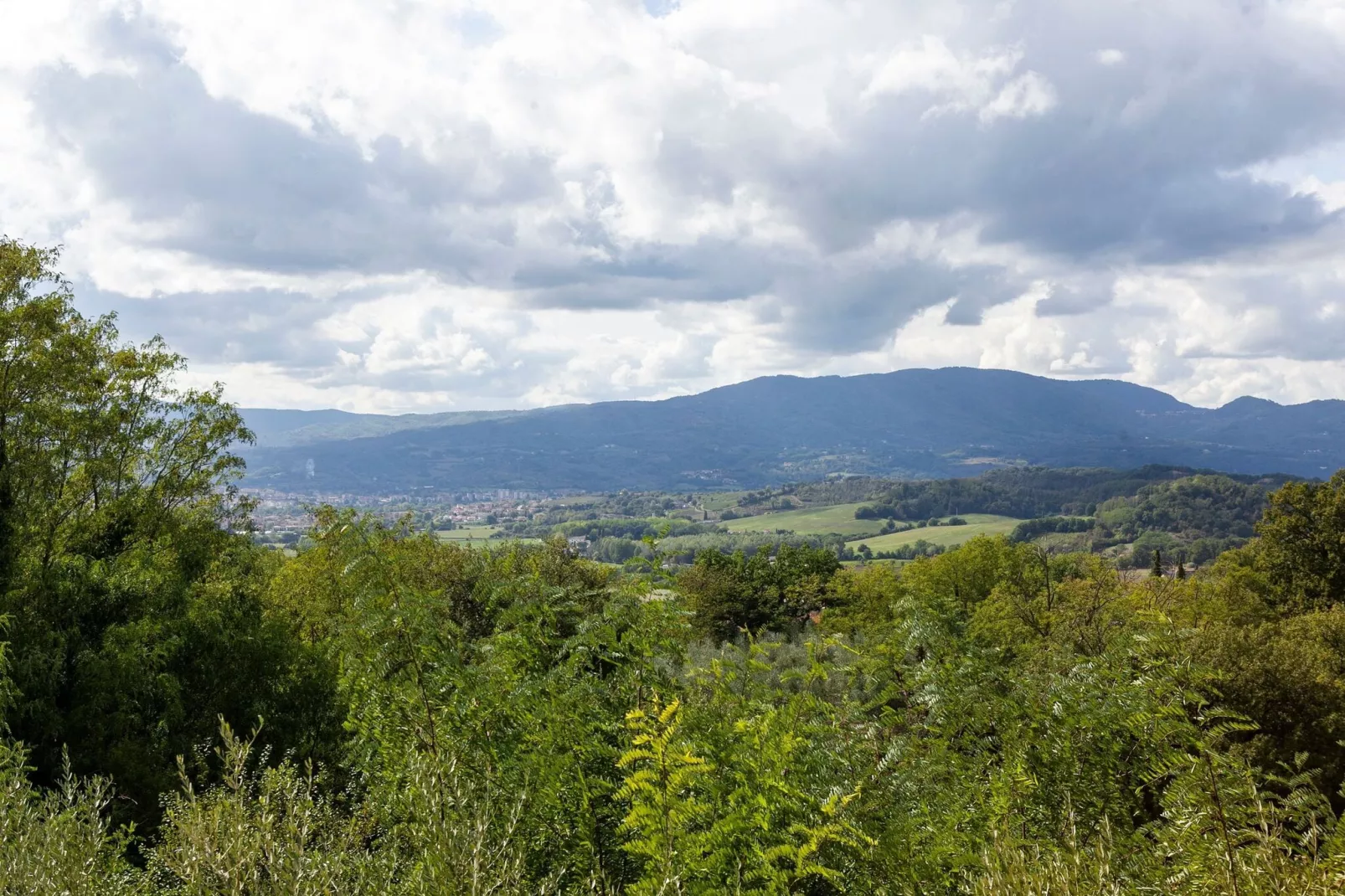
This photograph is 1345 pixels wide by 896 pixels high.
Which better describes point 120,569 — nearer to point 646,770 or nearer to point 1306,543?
point 646,770

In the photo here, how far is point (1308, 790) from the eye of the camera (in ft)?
20.2

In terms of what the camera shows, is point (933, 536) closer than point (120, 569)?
No

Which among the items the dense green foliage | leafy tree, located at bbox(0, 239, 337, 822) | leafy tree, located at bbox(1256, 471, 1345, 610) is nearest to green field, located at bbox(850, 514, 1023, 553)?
leafy tree, located at bbox(1256, 471, 1345, 610)

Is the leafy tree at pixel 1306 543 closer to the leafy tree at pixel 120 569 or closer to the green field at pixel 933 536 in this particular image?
the leafy tree at pixel 120 569

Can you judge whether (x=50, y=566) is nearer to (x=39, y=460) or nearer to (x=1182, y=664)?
(x=39, y=460)

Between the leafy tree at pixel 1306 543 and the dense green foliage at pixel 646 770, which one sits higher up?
the dense green foliage at pixel 646 770

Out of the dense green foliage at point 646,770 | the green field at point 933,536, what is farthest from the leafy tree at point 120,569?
the green field at point 933,536

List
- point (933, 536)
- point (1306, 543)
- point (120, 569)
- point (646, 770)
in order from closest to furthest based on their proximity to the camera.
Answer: point (646, 770) < point (120, 569) < point (1306, 543) < point (933, 536)

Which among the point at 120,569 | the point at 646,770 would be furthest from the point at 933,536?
the point at 646,770

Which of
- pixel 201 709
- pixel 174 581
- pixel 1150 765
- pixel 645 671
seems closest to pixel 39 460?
pixel 174 581

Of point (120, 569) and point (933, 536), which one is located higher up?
point (120, 569)

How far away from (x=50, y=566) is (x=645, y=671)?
53.6 ft

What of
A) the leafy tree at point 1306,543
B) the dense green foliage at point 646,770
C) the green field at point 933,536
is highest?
the dense green foliage at point 646,770

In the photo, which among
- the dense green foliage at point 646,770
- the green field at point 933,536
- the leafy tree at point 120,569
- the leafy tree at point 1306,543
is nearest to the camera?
the dense green foliage at point 646,770
